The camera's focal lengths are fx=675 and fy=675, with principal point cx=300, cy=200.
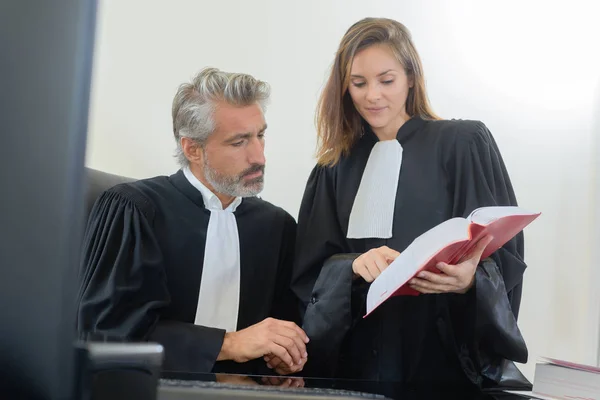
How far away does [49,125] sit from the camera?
23 cm

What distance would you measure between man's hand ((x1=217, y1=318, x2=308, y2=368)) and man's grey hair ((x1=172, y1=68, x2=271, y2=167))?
52 cm

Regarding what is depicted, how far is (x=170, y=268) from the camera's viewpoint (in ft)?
5.75

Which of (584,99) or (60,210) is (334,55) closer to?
(584,99)

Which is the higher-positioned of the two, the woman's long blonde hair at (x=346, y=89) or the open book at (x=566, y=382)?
the woman's long blonde hair at (x=346, y=89)

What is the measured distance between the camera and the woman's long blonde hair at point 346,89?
6.19 feet

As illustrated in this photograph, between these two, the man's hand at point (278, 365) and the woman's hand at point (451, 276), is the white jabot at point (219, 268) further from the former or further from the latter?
the woman's hand at point (451, 276)

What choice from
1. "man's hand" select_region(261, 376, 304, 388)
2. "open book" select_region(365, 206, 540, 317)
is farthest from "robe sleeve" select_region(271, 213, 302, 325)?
"man's hand" select_region(261, 376, 304, 388)

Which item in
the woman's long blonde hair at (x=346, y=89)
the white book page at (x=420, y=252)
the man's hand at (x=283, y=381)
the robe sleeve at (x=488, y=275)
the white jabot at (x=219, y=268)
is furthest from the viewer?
the woman's long blonde hair at (x=346, y=89)

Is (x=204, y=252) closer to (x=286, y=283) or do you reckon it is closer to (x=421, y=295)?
(x=286, y=283)

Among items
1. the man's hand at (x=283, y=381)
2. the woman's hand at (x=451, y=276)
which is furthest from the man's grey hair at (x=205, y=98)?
the man's hand at (x=283, y=381)

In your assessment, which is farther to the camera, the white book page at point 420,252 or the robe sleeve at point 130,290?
the robe sleeve at point 130,290

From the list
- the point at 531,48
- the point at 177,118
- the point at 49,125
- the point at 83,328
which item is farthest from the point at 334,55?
the point at 49,125

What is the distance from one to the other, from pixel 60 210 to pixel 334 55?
1.80 meters

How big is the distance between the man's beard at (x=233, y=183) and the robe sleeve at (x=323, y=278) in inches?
5.7
